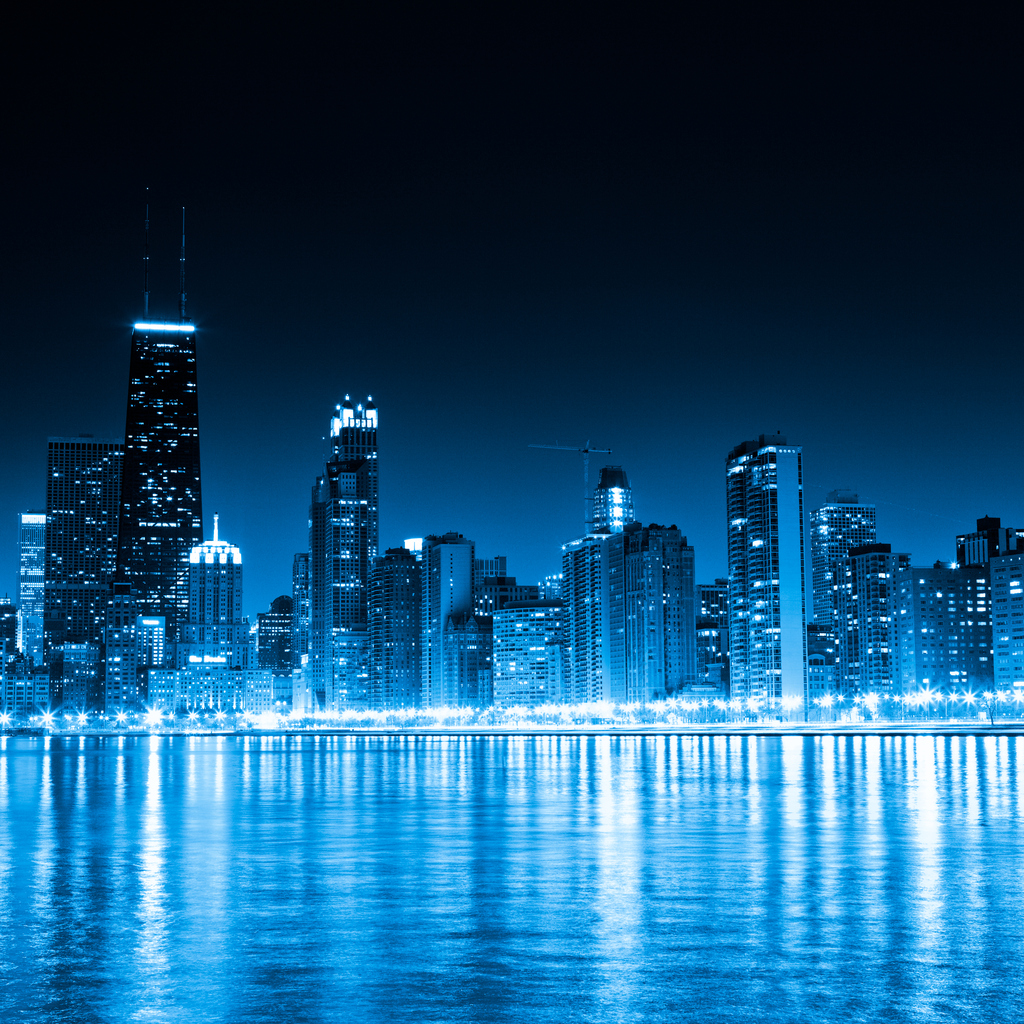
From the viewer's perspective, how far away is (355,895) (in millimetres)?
30109

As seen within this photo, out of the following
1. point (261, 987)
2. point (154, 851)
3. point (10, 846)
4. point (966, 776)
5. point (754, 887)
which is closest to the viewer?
point (261, 987)

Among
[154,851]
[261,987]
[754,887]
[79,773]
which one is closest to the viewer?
[261,987]

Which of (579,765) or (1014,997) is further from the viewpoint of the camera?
(579,765)

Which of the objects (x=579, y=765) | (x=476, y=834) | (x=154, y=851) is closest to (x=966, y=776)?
(x=579, y=765)

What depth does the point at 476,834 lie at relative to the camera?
44.9m

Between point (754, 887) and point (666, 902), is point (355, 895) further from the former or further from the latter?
point (754, 887)

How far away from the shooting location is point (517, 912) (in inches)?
1078

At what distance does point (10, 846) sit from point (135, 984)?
24314mm

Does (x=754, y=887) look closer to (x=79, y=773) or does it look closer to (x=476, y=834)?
(x=476, y=834)

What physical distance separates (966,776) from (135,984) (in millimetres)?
72569

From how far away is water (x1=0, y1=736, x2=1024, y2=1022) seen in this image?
19438mm

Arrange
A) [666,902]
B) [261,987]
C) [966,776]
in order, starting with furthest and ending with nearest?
[966,776] → [666,902] → [261,987]

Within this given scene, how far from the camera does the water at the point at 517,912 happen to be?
1944cm

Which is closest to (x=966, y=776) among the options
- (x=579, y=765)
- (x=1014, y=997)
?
(x=579, y=765)
